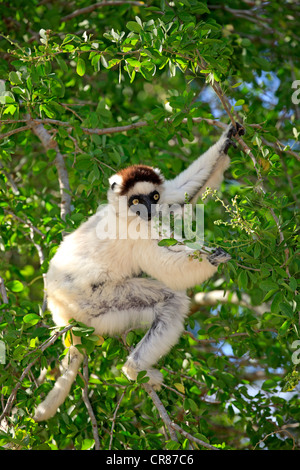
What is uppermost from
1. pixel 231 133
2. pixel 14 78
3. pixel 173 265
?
pixel 14 78

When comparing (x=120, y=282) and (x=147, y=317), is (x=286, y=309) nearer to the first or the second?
(x=147, y=317)

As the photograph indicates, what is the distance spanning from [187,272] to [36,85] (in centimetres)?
182

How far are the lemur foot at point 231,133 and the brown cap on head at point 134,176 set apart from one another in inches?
26.2

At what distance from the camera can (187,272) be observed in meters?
4.34

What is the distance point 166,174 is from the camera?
5.45 meters

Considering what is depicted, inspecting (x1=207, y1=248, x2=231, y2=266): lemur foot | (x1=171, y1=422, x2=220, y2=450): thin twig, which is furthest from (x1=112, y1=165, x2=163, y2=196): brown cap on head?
(x1=171, y1=422, x2=220, y2=450): thin twig

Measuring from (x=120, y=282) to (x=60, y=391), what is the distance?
108cm

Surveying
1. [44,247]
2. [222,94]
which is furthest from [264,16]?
[44,247]

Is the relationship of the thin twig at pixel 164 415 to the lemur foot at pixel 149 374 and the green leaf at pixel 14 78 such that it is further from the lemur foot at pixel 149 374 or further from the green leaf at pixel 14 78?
the green leaf at pixel 14 78

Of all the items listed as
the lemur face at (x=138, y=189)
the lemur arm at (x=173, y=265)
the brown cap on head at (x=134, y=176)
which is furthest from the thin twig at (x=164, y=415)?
the brown cap on head at (x=134, y=176)

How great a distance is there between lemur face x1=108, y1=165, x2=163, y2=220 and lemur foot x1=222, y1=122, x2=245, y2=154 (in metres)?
0.69

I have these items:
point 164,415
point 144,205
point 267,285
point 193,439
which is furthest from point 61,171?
point 193,439

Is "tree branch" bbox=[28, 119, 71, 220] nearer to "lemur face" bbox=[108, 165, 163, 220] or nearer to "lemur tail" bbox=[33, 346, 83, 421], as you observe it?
"lemur face" bbox=[108, 165, 163, 220]

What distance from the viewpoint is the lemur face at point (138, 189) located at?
4.70 m
